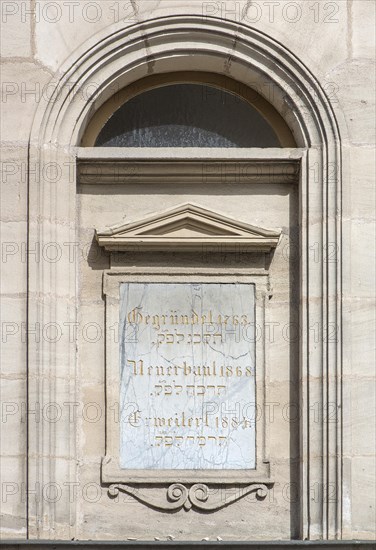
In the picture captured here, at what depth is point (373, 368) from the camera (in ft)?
44.8

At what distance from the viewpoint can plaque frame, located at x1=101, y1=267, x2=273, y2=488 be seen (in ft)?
45.0

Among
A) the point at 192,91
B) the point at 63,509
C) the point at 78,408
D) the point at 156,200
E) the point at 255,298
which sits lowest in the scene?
the point at 63,509

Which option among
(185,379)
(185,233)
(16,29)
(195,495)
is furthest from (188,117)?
(195,495)

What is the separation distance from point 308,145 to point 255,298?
4.75 ft

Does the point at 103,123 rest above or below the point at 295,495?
above

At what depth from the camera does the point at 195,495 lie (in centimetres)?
1372

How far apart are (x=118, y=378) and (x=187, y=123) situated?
7.99 ft

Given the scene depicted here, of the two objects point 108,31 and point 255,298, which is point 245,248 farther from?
point 108,31

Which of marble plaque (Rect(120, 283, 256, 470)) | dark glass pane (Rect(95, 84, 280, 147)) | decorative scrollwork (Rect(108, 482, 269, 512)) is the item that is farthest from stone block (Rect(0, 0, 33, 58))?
decorative scrollwork (Rect(108, 482, 269, 512))

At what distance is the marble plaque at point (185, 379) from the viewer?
13.8m

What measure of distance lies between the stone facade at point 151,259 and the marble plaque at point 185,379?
0.82ft

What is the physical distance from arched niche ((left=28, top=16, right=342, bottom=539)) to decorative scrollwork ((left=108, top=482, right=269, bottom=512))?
1.39 ft

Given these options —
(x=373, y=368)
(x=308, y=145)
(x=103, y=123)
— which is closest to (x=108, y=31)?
(x=103, y=123)

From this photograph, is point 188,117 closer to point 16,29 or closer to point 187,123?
point 187,123
